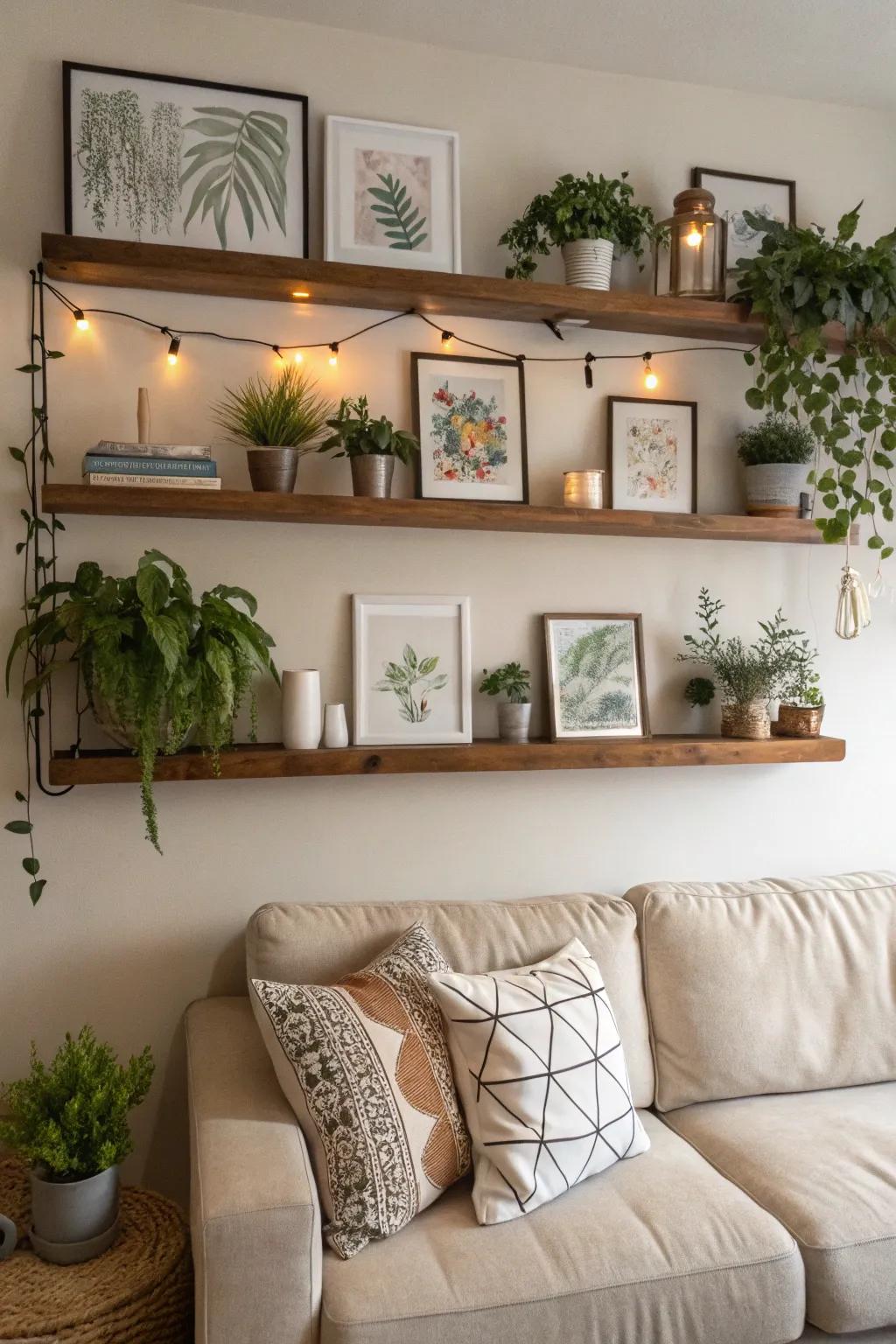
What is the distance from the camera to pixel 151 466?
219cm

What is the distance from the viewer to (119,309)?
2.33 meters

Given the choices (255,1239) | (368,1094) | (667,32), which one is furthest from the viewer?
(667,32)

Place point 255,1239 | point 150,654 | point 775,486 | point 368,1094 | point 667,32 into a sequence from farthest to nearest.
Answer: point 775,486 < point 667,32 < point 150,654 < point 368,1094 < point 255,1239

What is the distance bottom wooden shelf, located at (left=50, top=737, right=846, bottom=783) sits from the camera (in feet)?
7.20

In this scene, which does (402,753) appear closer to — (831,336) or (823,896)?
(823,896)

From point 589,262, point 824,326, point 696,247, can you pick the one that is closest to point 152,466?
point 589,262

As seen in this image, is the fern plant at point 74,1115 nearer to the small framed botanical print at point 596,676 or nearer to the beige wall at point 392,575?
the beige wall at point 392,575

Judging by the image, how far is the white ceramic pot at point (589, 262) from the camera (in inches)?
97.9

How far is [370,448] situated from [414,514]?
0.58 ft

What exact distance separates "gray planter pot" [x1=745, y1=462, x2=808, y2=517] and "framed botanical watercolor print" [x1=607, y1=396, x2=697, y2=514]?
15cm

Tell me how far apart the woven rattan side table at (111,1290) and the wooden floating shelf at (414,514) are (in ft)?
4.55

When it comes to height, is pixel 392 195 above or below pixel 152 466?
above

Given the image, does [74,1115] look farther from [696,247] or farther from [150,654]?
[696,247]

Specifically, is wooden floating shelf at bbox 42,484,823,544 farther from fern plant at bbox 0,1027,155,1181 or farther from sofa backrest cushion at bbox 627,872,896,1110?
fern plant at bbox 0,1027,155,1181
